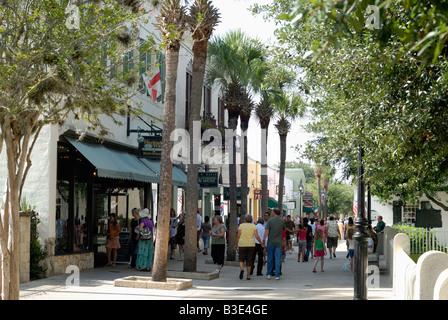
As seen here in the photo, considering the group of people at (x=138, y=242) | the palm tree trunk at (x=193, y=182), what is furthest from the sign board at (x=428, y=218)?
the group of people at (x=138, y=242)

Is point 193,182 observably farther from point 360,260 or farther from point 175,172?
point 175,172

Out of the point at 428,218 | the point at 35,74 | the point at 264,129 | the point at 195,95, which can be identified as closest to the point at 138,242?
the point at 195,95

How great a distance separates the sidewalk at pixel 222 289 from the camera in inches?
485

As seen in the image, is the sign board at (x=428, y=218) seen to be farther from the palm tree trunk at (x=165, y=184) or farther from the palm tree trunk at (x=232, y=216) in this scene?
the palm tree trunk at (x=165, y=184)

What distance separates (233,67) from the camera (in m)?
23.9

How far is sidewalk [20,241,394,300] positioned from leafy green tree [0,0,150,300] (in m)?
3.26

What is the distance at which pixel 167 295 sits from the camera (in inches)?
491

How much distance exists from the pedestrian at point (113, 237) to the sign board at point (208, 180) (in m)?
8.48

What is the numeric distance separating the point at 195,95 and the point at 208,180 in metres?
10.3

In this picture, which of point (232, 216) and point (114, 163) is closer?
point (114, 163)

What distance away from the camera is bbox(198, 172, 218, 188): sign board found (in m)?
26.8

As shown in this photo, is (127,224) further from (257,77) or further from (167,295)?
(167,295)
